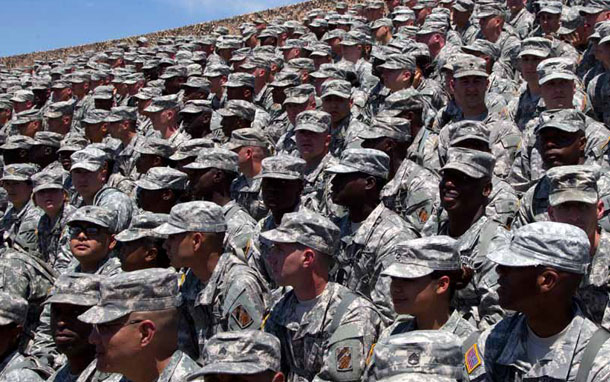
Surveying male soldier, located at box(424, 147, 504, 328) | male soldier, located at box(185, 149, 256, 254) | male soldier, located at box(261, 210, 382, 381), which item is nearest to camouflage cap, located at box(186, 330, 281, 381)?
male soldier, located at box(261, 210, 382, 381)

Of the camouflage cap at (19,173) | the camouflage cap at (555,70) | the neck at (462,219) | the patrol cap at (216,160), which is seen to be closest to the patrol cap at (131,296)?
the neck at (462,219)

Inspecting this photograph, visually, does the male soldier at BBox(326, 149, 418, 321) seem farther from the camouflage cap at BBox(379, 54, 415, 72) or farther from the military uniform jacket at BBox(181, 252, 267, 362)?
the camouflage cap at BBox(379, 54, 415, 72)

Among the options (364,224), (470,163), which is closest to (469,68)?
(470,163)

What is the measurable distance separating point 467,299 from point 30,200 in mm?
6089

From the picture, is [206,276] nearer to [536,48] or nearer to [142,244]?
[142,244]

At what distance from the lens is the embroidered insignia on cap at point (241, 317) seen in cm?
474

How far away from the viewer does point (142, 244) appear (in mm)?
5699

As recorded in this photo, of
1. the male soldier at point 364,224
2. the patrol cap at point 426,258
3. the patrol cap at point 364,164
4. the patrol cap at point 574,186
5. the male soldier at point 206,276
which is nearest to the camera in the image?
the patrol cap at point 426,258

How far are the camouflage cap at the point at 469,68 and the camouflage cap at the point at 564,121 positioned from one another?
190 cm

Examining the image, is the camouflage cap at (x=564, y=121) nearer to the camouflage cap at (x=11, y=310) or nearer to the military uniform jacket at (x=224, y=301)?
the military uniform jacket at (x=224, y=301)

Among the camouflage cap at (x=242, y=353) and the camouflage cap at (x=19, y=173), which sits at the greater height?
the camouflage cap at (x=19, y=173)

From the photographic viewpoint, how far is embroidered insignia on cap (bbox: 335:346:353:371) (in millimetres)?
4191

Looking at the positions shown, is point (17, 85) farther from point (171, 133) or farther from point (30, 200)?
point (30, 200)

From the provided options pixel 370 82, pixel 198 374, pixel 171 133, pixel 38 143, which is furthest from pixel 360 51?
pixel 198 374
